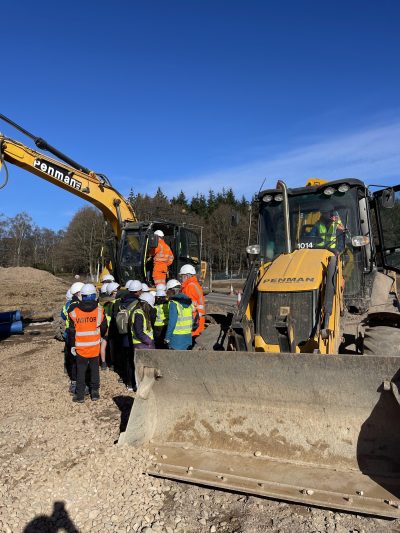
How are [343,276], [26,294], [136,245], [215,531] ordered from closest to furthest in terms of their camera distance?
[215,531], [343,276], [136,245], [26,294]

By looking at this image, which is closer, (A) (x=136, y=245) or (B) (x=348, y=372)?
(B) (x=348, y=372)

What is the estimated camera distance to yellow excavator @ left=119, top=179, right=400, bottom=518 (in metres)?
4.09

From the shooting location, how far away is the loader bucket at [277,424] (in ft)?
13.0

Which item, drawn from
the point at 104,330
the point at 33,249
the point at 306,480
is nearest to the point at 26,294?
the point at 104,330

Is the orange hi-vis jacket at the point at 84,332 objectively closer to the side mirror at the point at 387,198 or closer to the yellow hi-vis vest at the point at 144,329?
the yellow hi-vis vest at the point at 144,329

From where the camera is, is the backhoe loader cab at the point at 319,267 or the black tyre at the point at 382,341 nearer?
the black tyre at the point at 382,341

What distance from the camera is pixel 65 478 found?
4281 mm

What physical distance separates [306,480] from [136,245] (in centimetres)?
796

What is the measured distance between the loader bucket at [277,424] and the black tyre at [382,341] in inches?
49.4

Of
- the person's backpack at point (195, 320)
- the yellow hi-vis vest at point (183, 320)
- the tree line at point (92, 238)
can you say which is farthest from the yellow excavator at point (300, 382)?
the tree line at point (92, 238)

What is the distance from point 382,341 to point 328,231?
1.74 meters

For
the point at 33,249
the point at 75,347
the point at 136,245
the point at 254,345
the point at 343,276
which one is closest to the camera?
the point at 254,345

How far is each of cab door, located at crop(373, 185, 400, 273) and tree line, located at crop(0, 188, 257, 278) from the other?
29.3 metres

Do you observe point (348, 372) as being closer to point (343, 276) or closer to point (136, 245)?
point (343, 276)
